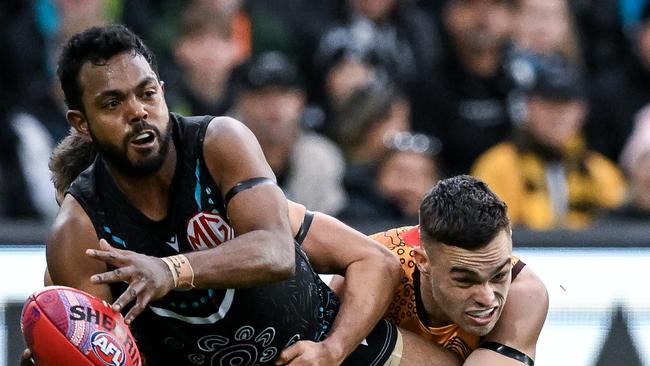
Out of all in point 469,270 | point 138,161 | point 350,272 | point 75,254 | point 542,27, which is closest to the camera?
point 138,161

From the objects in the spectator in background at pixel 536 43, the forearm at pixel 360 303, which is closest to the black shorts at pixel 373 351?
the forearm at pixel 360 303

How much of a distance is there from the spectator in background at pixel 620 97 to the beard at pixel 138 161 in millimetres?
5158

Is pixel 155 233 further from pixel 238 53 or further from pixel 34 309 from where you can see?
pixel 238 53

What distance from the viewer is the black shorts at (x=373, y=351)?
5746mm

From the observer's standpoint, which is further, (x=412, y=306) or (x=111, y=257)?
(x=412, y=306)

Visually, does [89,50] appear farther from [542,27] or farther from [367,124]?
[542,27]

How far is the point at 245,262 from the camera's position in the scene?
188 inches

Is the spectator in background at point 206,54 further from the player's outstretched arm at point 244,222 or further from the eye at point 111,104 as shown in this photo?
the eye at point 111,104

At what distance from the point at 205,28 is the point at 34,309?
4.75 m

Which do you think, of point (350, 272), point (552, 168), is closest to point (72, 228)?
point (350, 272)

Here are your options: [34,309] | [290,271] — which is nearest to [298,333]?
[290,271]

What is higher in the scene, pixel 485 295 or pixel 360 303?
pixel 485 295

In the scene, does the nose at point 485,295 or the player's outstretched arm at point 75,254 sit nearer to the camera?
the player's outstretched arm at point 75,254

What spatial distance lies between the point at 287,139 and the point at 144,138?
3.89 meters
